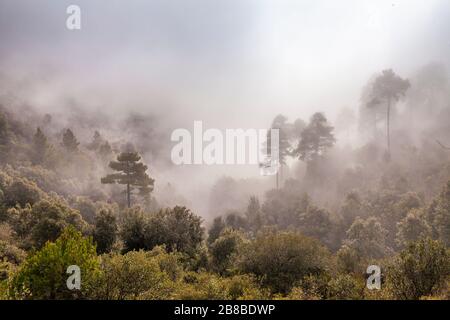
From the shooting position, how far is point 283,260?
32.0m

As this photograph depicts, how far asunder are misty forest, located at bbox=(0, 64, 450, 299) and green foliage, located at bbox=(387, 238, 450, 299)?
0.08 m

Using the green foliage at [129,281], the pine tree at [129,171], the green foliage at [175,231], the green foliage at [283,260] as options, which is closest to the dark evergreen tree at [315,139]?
the pine tree at [129,171]

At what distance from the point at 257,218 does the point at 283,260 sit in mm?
36182

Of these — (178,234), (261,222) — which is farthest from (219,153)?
(178,234)

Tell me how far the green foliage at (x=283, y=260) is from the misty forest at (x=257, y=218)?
0.32 feet

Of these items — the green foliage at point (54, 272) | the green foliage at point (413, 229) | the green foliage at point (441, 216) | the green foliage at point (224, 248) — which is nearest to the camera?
the green foliage at point (54, 272)

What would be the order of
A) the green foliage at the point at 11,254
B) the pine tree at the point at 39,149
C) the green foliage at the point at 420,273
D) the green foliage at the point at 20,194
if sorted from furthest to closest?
the pine tree at the point at 39,149, the green foliage at the point at 20,194, the green foliage at the point at 11,254, the green foliage at the point at 420,273

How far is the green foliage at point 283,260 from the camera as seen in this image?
30.9 m

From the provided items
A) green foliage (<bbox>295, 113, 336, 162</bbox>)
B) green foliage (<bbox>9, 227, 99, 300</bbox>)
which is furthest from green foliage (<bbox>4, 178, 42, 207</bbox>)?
green foliage (<bbox>295, 113, 336, 162</bbox>)

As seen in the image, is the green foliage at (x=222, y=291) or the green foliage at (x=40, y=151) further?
the green foliage at (x=40, y=151)

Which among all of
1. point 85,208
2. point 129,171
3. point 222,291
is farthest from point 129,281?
point 85,208

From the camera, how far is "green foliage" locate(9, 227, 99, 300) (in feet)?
74.7

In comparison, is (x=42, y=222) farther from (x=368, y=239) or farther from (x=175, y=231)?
(x=368, y=239)

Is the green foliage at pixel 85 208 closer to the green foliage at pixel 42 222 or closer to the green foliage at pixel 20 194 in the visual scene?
the green foliage at pixel 20 194
